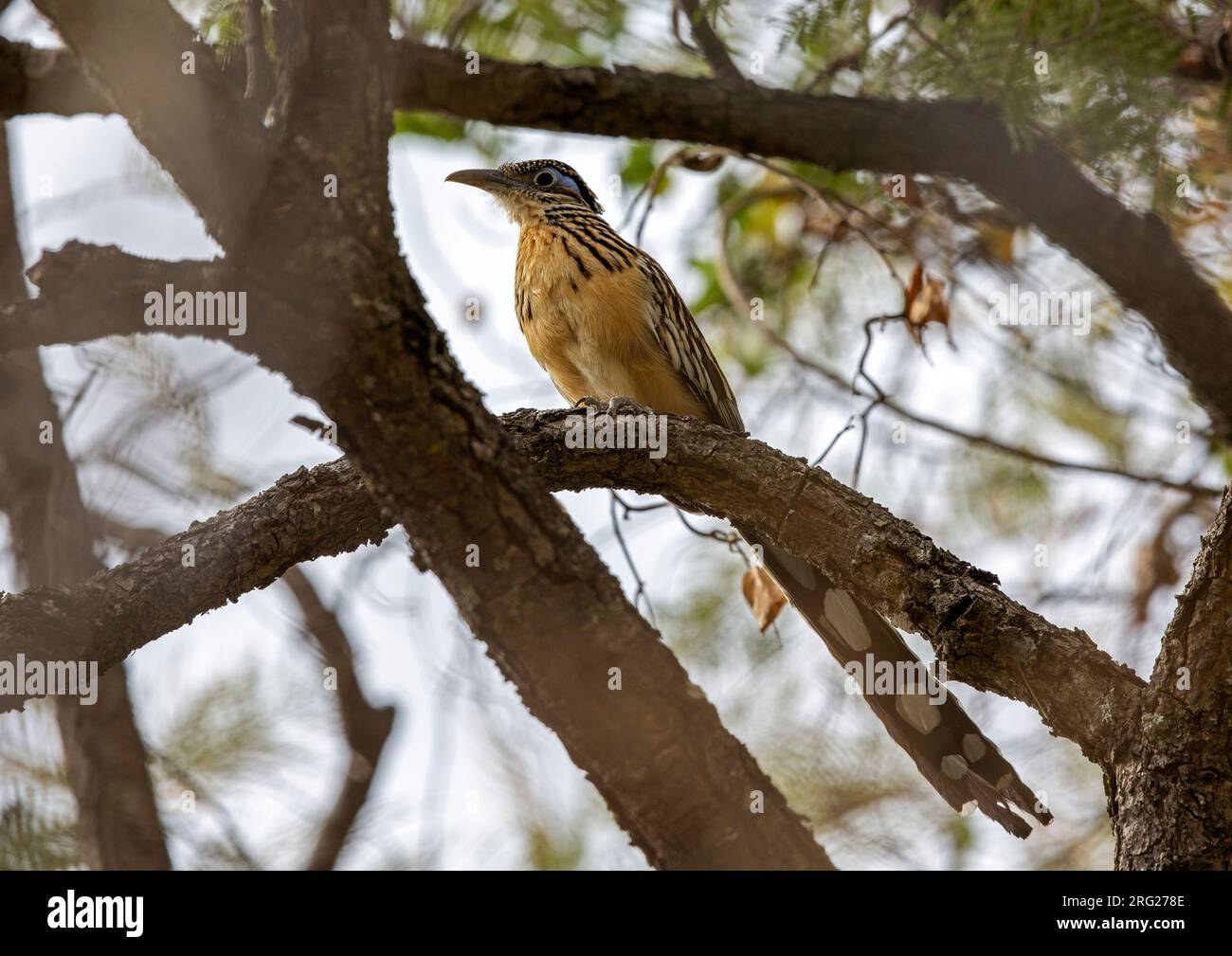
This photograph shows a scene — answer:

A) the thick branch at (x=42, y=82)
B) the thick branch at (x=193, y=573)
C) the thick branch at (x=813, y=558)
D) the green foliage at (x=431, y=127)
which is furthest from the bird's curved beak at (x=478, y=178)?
the thick branch at (x=193, y=573)

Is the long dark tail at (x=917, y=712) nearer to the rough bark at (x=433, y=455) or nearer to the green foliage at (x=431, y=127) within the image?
the rough bark at (x=433, y=455)

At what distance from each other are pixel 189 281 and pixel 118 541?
13.0 feet

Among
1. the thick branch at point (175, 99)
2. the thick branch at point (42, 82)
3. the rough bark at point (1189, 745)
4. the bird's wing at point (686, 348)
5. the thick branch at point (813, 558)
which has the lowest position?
the rough bark at point (1189, 745)

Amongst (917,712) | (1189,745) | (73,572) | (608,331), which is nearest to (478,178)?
(608,331)

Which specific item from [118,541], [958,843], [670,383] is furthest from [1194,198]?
Result: [118,541]

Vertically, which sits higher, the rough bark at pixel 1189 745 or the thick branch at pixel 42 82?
the thick branch at pixel 42 82

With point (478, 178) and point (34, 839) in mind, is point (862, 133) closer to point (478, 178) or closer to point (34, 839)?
point (478, 178)

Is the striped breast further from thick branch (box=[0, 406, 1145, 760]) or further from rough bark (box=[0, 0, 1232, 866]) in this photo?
rough bark (box=[0, 0, 1232, 866])

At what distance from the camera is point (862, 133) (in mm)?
5211

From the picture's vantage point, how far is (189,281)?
250 cm

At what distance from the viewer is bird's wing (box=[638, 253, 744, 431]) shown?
16.5 feet

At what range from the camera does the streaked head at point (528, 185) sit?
231 inches

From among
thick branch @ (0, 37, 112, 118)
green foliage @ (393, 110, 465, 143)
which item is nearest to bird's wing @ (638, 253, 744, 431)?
green foliage @ (393, 110, 465, 143)

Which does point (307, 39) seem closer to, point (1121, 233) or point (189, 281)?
point (189, 281)
